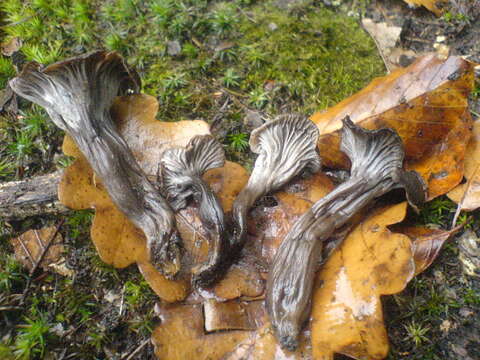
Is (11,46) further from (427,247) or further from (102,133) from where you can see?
(427,247)

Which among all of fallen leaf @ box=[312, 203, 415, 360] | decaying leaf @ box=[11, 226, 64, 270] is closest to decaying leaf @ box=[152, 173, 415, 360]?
fallen leaf @ box=[312, 203, 415, 360]

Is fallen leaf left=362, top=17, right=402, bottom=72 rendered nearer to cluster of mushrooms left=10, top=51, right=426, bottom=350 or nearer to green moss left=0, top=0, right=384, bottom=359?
green moss left=0, top=0, right=384, bottom=359

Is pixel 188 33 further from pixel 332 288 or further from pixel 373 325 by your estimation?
pixel 373 325

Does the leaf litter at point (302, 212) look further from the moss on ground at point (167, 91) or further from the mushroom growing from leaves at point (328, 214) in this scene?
the moss on ground at point (167, 91)

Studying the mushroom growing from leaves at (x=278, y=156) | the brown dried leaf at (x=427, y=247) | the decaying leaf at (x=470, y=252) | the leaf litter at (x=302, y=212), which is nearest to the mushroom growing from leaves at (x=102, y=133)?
the leaf litter at (x=302, y=212)

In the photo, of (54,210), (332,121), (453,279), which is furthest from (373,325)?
(54,210)

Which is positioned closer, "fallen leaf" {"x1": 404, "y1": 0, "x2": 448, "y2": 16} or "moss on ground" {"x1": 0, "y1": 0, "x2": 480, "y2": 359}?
"moss on ground" {"x1": 0, "y1": 0, "x2": 480, "y2": 359}

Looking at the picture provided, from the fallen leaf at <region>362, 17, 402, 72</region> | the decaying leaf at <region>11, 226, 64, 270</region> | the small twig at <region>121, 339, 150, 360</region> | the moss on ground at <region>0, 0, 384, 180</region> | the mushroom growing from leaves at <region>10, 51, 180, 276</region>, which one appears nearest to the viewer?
the small twig at <region>121, 339, 150, 360</region>
